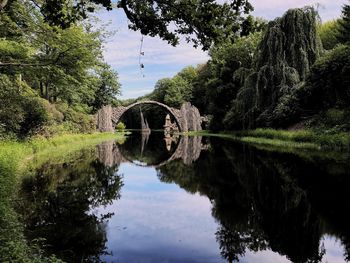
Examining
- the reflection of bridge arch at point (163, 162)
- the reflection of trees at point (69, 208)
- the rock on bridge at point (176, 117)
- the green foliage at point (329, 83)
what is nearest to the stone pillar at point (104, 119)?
the rock on bridge at point (176, 117)

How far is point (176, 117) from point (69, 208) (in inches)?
1982

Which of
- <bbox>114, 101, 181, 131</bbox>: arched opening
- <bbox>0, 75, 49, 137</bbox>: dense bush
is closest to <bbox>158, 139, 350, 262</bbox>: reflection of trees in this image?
<bbox>0, 75, 49, 137</bbox>: dense bush

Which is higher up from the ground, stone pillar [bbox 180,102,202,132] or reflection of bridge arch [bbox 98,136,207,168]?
stone pillar [bbox 180,102,202,132]

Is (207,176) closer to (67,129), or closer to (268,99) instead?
(268,99)

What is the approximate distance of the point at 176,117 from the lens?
190ft

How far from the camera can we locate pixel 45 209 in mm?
7730

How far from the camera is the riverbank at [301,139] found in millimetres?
17016

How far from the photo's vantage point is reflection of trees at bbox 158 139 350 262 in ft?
17.2

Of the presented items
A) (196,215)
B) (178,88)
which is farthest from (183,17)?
(178,88)

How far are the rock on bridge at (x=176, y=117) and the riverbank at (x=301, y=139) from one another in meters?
23.0

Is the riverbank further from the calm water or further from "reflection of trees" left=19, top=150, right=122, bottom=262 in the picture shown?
"reflection of trees" left=19, top=150, right=122, bottom=262

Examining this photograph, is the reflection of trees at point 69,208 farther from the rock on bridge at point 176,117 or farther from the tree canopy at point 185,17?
the rock on bridge at point 176,117

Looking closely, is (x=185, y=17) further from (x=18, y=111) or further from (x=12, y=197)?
(x=18, y=111)

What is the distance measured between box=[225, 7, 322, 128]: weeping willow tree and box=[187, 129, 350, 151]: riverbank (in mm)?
1158
